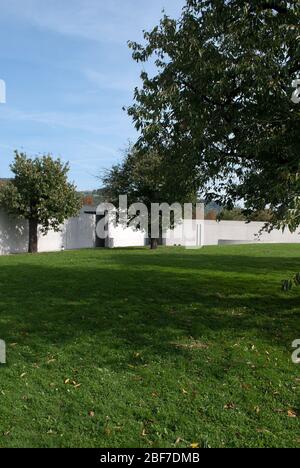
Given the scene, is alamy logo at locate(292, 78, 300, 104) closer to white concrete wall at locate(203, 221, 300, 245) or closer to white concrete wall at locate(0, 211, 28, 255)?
white concrete wall at locate(0, 211, 28, 255)

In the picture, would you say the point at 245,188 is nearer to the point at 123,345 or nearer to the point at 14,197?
the point at 123,345

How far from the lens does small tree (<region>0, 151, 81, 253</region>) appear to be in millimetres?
20453

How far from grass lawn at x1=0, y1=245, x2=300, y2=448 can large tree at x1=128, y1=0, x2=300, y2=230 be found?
1.85 meters

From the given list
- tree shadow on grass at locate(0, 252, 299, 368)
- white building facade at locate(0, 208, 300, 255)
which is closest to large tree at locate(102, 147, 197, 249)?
white building facade at locate(0, 208, 300, 255)

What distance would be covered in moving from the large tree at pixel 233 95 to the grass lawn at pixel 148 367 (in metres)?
1.85

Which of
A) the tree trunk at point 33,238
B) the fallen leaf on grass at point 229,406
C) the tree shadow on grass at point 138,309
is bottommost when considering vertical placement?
the fallen leaf on grass at point 229,406

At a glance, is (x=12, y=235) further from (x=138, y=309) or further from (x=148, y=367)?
(x=148, y=367)

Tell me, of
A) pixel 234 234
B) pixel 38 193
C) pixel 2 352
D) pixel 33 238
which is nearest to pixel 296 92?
pixel 2 352

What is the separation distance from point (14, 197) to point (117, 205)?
5.98m

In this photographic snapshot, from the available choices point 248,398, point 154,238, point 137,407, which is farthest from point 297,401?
point 154,238

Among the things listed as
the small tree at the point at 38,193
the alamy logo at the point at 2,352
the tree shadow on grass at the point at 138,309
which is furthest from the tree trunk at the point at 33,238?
the alamy logo at the point at 2,352

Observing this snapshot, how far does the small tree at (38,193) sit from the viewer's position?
67.1 feet

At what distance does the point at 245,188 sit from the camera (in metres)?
6.96

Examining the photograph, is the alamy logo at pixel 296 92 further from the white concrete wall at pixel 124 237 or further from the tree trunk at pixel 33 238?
the white concrete wall at pixel 124 237
